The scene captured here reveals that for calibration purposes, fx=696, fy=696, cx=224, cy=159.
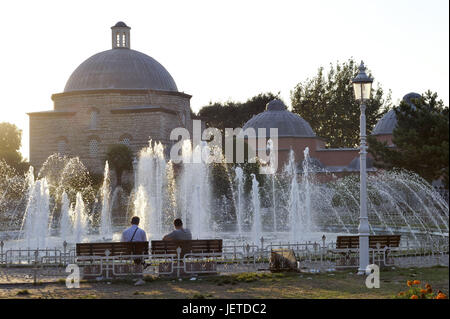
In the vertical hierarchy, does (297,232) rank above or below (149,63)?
below

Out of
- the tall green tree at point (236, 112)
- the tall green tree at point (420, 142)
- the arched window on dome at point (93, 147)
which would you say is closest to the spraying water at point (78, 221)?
the tall green tree at point (420, 142)

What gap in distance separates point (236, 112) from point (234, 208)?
1330 inches

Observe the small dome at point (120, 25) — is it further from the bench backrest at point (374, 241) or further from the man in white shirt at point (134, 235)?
the man in white shirt at point (134, 235)

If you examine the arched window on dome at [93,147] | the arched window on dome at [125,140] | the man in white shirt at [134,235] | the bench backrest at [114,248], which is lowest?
the bench backrest at [114,248]

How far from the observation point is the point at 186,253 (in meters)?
12.7

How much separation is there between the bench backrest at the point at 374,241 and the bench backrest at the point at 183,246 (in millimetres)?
2649

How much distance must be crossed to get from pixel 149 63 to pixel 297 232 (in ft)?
112

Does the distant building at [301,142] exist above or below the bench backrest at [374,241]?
above

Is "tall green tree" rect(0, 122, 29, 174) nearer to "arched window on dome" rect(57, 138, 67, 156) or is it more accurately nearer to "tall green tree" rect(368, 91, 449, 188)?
"arched window on dome" rect(57, 138, 67, 156)

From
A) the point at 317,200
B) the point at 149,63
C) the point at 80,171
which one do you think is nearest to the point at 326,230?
the point at 317,200

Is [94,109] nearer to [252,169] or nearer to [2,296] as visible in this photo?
[252,169]

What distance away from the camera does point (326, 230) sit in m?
25.8

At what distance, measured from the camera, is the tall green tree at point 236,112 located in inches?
2785

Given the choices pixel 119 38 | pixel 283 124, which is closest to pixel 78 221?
pixel 283 124
